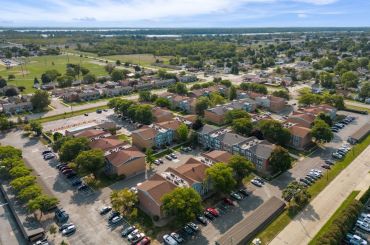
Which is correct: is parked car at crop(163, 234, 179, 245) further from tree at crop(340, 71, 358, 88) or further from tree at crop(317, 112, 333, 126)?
tree at crop(340, 71, 358, 88)

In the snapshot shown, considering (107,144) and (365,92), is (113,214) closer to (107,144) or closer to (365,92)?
(107,144)

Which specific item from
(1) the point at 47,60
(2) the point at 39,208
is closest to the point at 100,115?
(2) the point at 39,208

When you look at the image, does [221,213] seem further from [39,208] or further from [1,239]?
[1,239]

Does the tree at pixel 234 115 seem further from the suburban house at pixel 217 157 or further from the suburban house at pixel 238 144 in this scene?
the suburban house at pixel 217 157

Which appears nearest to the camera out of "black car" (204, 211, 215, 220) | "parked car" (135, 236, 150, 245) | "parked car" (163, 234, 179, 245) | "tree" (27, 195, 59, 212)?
"parked car" (163, 234, 179, 245)

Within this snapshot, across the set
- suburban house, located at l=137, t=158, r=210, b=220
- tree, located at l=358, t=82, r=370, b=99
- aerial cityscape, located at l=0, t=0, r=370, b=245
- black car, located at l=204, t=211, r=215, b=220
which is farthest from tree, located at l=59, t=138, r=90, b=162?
tree, located at l=358, t=82, r=370, b=99

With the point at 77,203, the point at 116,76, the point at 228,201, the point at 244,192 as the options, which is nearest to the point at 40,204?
the point at 77,203
